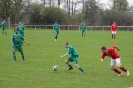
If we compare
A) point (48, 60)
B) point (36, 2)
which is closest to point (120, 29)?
point (36, 2)

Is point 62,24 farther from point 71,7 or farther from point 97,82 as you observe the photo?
point 97,82

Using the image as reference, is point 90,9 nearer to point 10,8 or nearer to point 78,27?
point 78,27

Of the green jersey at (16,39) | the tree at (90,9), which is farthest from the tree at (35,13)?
the green jersey at (16,39)

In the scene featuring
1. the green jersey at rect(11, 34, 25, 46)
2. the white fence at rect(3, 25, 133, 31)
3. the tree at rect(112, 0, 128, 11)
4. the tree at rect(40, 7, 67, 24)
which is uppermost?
the tree at rect(112, 0, 128, 11)

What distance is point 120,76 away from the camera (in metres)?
11.5

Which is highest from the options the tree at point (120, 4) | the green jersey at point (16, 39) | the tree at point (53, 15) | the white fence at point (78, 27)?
the tree at point (120, 4)

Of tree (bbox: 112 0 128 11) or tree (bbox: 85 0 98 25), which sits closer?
tree (bbox: 85 0 98 25)

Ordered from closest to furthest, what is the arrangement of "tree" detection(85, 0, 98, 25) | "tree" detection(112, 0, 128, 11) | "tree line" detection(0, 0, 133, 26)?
"tree line" detection(0, 0, 133, 26), "tree" detection(85, 0, 98, 25), "tree" detection(112, 0, 128, 11)

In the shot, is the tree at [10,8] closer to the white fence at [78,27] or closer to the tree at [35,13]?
the tree at [35,13]

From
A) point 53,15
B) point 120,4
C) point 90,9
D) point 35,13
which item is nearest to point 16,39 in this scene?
point 53,15

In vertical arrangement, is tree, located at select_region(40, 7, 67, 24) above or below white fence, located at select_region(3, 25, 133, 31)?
above

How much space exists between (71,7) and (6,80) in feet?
230

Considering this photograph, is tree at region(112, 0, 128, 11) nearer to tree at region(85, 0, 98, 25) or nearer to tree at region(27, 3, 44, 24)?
tree at region(85, 0, 98, 25)

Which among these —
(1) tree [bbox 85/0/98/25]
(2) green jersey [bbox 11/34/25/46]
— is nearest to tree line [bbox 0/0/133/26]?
(1) tree [bbox 85/0/98/25]
